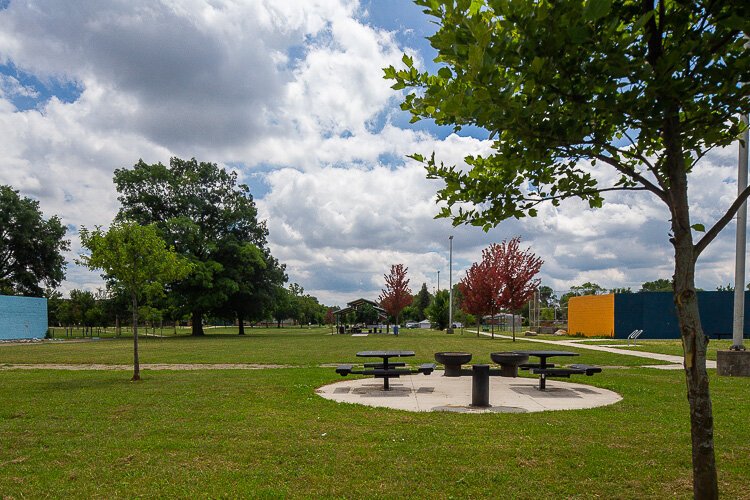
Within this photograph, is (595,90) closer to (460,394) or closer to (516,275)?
(460,394)

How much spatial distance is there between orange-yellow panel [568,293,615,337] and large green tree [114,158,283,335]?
27338 mm

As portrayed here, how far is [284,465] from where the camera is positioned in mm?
5504

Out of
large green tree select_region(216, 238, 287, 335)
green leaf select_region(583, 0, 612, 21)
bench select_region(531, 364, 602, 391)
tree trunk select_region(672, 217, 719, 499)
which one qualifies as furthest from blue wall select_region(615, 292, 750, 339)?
green leaf select_region(583, 0, 612, 21)

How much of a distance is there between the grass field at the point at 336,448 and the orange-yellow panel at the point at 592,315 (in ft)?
107

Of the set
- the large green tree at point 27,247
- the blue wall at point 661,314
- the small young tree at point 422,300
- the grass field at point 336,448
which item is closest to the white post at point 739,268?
Result: the grass field at point 336,448

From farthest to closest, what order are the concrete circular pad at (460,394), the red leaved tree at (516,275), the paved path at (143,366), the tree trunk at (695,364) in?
1. the red leaved tree at (516,275)
2. the paved path at (143,366)
3. the concrete circular pad at (460,394)
4. the tree trunk at (695,364)

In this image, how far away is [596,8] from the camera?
7.95ft

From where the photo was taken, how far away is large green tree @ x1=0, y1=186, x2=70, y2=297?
168 ft

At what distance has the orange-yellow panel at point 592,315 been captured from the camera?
4072 centimetres

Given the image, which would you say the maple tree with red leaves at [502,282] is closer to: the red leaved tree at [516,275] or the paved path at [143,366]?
the red leaved tree at [516,275]

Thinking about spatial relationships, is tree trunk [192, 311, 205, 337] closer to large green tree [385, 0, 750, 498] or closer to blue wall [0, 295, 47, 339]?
blue wall [0, 295, 47, 339]

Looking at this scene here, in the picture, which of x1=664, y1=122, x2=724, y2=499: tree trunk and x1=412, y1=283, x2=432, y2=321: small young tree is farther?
x1=412, y1=283, x2=432, y2=321: small young tree

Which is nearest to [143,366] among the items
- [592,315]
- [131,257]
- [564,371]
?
[131,257]

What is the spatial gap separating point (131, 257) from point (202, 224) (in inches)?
1486
